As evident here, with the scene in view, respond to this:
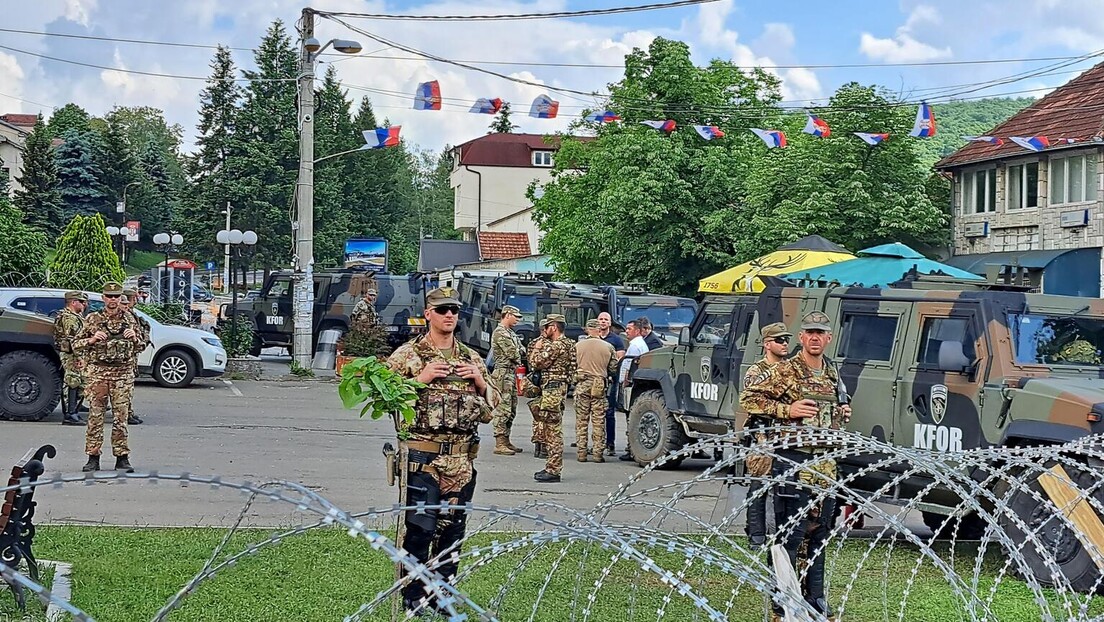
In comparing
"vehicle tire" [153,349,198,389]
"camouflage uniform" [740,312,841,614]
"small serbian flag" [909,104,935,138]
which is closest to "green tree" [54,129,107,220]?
"vehicle tire" [153,349,198,389]

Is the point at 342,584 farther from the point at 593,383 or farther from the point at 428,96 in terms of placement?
the point at 428,96

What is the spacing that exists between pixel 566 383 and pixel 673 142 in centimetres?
2082

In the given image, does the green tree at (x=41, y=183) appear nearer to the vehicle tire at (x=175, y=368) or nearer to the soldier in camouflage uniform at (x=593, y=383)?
the vehicle tire at (x=175, y=368)

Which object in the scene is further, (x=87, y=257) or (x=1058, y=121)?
(x=1058, y=121)

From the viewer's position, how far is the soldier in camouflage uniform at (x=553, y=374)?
41.5 ft

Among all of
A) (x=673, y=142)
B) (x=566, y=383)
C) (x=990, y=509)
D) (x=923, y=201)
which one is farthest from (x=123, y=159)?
(x=990, y=509)

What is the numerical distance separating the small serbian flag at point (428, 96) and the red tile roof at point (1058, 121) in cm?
1595

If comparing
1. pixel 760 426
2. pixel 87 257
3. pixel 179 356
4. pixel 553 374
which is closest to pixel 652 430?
pixel 553 374

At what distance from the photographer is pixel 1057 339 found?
9.05 metres

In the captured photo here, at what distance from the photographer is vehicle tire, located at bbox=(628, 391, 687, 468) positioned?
43.1 feet

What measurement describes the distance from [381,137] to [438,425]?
647 inches

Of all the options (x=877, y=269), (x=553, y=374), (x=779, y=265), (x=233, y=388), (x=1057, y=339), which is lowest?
(x=233, y=388)

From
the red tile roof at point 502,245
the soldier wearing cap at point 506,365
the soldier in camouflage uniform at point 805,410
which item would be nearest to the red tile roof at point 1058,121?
the soldier wearing cap at point 506,365

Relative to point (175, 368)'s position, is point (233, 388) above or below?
below
